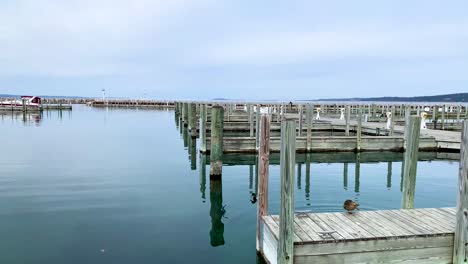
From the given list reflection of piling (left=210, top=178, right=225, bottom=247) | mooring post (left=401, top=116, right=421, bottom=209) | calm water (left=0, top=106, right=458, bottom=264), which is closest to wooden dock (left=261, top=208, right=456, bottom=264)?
mooring post (left=401, top=116, right=421, bottom=209)

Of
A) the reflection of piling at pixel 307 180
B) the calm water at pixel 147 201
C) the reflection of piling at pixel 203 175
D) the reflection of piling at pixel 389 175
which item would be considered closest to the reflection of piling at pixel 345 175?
the calm water at pixel 147 201

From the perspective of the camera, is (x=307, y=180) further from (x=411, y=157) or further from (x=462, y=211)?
(x=462, y=211)

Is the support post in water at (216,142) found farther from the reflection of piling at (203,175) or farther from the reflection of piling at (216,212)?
the reflection of piling at (203,175)

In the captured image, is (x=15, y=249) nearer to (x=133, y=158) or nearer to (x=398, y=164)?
(x=133, y=158)

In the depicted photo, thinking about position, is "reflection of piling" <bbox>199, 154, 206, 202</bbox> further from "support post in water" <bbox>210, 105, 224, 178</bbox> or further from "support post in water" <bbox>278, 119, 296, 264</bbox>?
"support post in water" <bbox>278, 119, 296, 264</bbox>

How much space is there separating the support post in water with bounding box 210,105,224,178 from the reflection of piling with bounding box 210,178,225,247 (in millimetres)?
403

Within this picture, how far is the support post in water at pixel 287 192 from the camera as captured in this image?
5164 mm

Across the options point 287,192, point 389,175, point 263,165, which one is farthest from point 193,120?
point 287,192

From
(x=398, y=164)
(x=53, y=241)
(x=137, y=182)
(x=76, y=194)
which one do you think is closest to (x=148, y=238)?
(x=53, y=241)

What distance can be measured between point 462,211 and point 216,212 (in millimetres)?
5999

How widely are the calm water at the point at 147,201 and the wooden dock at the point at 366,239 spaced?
1.50 m

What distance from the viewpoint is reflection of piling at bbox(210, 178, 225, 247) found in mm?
8047

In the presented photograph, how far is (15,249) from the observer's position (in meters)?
7.16

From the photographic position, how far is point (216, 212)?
1003cm
